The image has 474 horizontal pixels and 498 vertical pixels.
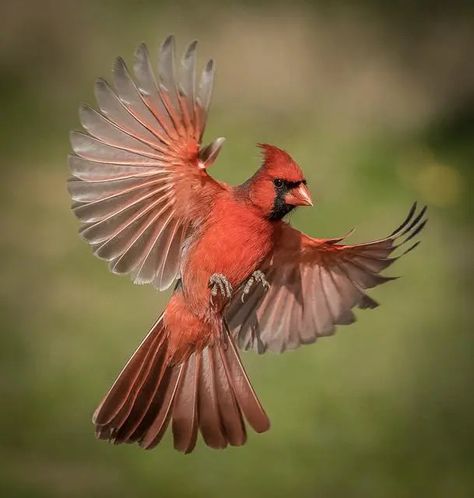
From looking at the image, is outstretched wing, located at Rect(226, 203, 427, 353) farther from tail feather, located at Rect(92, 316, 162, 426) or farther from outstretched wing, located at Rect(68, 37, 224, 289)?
outstretched wing, located at Rect(68, 37, 224, 289)

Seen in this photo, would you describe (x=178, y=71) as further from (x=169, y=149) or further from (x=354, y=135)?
(x=354, y=135)

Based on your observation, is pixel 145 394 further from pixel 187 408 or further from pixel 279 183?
pixel 279 183

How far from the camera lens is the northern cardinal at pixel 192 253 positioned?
1772 millimetres

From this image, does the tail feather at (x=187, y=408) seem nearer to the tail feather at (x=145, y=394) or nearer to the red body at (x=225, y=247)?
the tail feather at (x=145, y=394)

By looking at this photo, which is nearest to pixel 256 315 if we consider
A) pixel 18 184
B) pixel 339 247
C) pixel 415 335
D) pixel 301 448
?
pixel 339 247

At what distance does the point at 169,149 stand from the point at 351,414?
201 centimetres

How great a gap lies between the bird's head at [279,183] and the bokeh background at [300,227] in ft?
5.76

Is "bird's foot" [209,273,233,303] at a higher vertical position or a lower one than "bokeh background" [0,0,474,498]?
lower

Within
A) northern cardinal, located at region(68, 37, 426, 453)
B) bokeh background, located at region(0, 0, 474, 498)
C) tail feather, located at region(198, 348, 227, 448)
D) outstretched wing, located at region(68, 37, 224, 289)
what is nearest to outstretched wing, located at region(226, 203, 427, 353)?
northern cardinal, located at region(68, 37, 426, 453)

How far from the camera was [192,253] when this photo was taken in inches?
78.6

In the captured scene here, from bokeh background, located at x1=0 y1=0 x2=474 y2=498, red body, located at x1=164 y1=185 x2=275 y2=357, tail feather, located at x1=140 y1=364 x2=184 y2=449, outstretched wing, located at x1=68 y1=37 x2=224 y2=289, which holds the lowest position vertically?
tail feather, located at x1=140 y1=364 x2=184 y2=449

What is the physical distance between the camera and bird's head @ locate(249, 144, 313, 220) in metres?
1.73

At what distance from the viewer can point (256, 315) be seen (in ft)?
7.48

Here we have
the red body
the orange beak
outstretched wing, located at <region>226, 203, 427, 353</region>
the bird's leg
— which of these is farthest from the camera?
outstretched wing, located at <region>226, 203, 427, 353</region>
